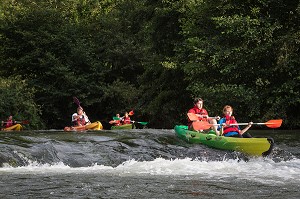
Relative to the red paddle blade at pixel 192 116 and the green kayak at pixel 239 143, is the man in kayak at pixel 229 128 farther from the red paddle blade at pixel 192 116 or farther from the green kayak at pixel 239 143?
the red paddle blade at pixel 192 116

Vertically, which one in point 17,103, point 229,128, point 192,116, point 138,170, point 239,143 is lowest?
point 138,170

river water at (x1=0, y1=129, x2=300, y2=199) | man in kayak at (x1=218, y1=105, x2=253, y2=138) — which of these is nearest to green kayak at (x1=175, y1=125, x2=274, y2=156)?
river water at (x1=0, y1=129, x2=300, y2=199)

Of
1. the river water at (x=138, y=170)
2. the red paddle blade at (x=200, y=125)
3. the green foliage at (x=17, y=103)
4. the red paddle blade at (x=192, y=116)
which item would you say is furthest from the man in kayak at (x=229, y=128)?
the green foliage at (x=17, y=103)

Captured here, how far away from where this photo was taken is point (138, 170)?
10961 mm

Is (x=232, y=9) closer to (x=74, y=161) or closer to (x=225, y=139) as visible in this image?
(x=225, y=139)

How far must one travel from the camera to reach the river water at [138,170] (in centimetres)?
831

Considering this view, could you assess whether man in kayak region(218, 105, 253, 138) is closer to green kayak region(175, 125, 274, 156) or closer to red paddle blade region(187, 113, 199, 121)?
green kayak region(175, 125, 274, 156)

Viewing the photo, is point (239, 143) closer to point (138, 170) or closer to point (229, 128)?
point (229, 128)

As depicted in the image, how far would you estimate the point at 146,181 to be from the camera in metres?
9.36

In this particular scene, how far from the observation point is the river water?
831cm

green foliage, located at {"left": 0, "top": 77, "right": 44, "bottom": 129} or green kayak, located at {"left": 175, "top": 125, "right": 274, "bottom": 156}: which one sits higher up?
green foliage, located at {"left": 0, "top": 77, "right": 44, "bottom": 129}

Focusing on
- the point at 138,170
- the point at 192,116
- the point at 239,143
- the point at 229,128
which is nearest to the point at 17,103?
the point at 192,116

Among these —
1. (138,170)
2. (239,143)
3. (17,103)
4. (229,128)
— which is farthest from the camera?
(17,103)

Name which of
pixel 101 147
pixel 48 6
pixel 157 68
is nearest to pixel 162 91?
pixel 157 68
